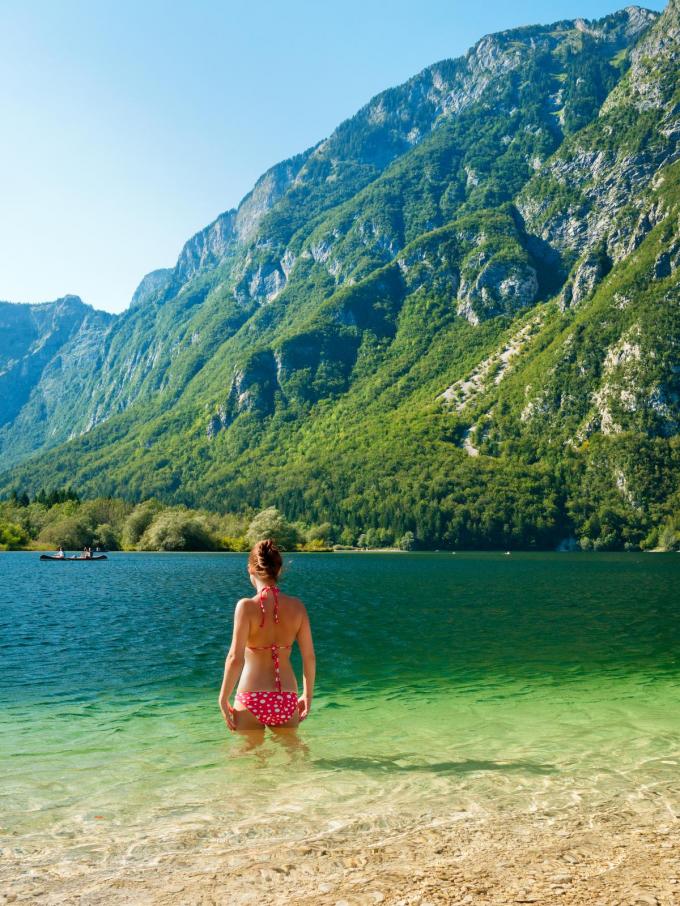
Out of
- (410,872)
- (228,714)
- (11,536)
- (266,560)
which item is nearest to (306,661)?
(228,714)

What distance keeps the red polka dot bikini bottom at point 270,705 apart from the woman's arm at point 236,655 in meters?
0.36

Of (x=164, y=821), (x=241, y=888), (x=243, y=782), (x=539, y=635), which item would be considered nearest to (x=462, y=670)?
(x=539, y=635)

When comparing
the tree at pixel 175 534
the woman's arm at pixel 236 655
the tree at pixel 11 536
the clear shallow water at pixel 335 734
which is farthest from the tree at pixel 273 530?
the woman's arm at pixel 236 655

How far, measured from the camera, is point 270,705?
37.0 ft

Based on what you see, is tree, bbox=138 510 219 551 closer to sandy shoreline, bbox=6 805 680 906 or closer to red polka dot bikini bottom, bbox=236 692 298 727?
red polka dot bikini bottom, bbox=236 692 298 727

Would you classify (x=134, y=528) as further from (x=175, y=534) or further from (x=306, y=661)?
(x=306, y=661)

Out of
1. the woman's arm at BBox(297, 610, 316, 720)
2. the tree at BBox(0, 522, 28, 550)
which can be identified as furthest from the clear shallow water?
the tree at BBox(0, 522, 28, 550)

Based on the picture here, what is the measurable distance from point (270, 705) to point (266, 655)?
0.89m

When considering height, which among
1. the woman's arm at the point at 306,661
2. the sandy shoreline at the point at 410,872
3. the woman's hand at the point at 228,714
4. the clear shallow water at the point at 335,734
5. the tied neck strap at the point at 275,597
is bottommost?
the clear shallow water at the point at 335,734

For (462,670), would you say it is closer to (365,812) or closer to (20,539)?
(365,812)

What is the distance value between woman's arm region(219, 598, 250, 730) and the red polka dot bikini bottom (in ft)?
1.17

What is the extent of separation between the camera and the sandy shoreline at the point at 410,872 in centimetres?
703

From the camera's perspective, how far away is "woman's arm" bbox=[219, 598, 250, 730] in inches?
419

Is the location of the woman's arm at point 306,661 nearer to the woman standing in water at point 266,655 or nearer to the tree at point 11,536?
the woman standing in water at point 266,655
